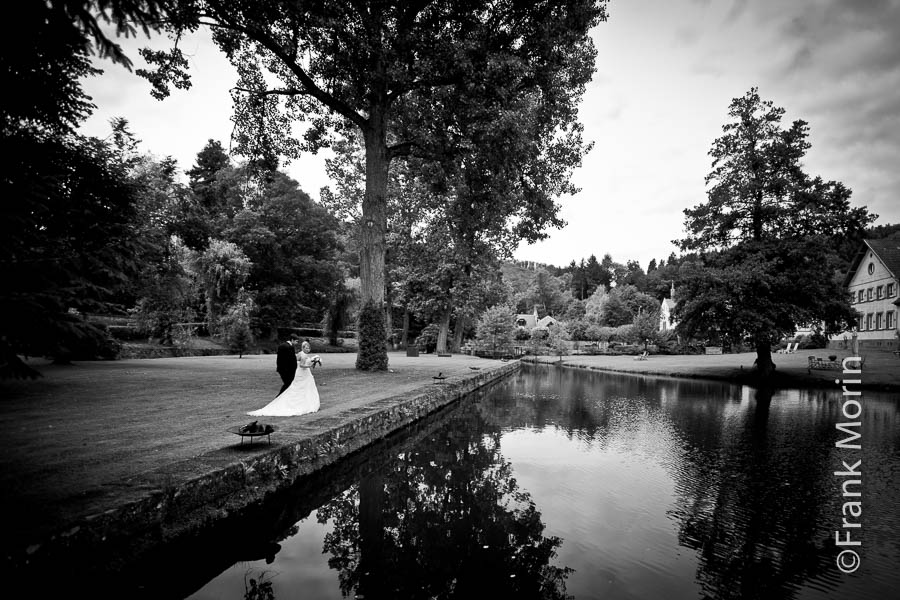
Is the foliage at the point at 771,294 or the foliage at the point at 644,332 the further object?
the foliage at the point at 644,332

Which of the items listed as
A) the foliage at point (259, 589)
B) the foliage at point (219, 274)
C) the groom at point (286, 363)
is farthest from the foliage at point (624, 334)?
the foliage at point (259, 589)

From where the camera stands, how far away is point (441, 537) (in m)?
4.53

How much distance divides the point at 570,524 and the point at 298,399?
5.91m

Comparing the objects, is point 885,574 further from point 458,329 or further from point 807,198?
point 458,329

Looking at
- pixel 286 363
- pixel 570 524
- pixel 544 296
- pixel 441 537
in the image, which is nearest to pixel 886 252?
pixel 570 524

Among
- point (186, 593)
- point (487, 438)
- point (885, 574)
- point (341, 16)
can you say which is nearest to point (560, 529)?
point (885, 574)

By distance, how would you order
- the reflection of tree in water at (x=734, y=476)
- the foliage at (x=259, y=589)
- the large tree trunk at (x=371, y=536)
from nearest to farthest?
the foliage at (x=259, y=589)
the large tree trunk at (x=371, y=536)
the reflection of tree in water at (x=734, y=476)

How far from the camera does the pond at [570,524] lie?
368 centimetres

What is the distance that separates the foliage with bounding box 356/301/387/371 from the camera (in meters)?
16.4

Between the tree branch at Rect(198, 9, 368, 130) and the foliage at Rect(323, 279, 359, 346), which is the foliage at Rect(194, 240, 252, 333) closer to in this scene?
the foliage at Rect(323, 279, 359, 346)

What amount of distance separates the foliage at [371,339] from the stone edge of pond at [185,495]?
8.67 metres

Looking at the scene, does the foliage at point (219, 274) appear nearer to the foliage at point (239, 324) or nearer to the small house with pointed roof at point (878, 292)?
the foliage at point (239, 324)

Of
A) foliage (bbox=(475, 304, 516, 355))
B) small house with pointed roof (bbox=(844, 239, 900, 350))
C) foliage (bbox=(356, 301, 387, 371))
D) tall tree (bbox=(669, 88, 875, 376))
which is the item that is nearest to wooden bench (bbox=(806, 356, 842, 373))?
tall tree (bbox=(669, 88, 875, 376))

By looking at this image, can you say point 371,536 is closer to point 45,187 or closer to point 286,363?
point 45,187
